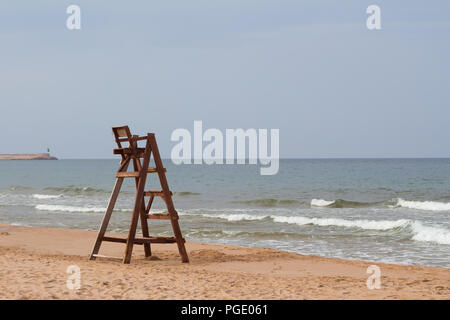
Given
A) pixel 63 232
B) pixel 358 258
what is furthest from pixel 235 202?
pixel 358 258

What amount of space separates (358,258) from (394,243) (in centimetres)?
323

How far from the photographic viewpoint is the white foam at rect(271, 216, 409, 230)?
64.0 feet

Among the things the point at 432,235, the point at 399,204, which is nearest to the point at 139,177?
the point at 432,235

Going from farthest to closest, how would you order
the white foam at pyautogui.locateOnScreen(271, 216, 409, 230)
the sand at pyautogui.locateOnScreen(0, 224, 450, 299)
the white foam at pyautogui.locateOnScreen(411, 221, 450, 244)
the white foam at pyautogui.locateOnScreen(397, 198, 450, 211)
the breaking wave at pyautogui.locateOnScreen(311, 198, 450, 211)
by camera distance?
the breaking wave at pyautogui.locateOnScreen(311, 198, 450, 211)
the white foam at pyautogui.locateOnScreen(397, 198, 450, 211)
the white foam at pyautogui.locateOnScreen(271, 216, 409, 230)
the white foam at pyautogui.locateOnScreen(411, 221, 450, 244)
the sand at pyautogui.locateOnScreen(0, 224, 450, 299)

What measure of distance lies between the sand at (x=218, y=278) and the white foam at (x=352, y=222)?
7.92 m

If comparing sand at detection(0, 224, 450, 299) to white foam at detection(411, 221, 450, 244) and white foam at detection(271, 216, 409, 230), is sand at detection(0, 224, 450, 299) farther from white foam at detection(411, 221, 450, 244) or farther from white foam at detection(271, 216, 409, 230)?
white foam at detection(271, 216, 409, 230)

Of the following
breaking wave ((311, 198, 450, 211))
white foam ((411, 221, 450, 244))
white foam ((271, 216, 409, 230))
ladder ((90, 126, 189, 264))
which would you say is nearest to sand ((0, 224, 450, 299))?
ladder ((90, 126, 189, 264))

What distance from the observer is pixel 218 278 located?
859 centimetres

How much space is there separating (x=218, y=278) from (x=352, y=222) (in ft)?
44.1

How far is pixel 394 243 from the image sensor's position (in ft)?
51.9

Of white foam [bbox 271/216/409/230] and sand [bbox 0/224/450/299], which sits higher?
sand [bbox 0/224/450/299]

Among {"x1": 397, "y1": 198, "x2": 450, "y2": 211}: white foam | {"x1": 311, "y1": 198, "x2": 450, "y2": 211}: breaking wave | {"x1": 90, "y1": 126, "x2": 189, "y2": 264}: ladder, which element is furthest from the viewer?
{"x1": 311, "y1": 198, "x2": 450, "y2": 211}: breaking wave

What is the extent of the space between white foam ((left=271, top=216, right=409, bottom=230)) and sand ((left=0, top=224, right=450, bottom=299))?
7920 mm
